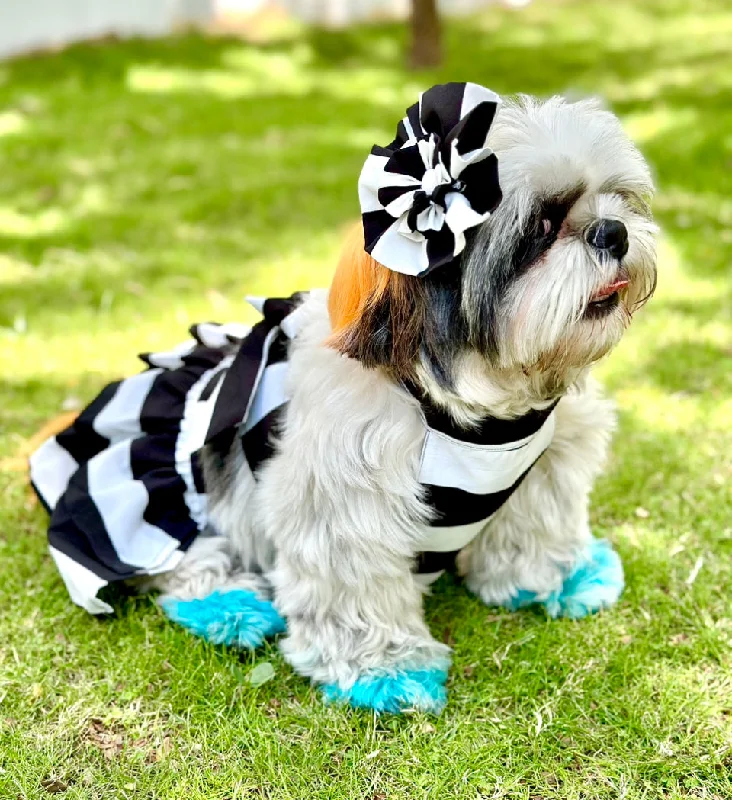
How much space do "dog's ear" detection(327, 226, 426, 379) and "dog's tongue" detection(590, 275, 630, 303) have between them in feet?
1.32

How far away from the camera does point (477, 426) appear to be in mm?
2340

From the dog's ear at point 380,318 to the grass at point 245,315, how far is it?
104 centimetres

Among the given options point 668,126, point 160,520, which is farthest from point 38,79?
point 160,520

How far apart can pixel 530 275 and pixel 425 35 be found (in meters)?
8.76

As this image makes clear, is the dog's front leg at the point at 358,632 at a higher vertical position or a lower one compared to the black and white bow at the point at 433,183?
lower

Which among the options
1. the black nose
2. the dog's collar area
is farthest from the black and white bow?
the dog's collar area

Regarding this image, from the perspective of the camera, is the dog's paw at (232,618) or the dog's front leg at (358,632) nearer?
the dog's front leg at (358,632)

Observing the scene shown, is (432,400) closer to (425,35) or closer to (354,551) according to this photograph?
(354,551)

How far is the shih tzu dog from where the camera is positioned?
2.07m

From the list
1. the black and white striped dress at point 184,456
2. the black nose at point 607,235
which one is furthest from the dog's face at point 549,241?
the black and white striped dress at point 184,456

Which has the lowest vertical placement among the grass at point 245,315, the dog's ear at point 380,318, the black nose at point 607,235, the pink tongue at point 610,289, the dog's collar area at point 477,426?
the grass at point 245,315

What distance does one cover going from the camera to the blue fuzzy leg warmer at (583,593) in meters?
2.91

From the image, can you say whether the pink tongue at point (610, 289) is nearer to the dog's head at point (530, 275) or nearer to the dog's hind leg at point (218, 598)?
the dog's head at point (530, 275)

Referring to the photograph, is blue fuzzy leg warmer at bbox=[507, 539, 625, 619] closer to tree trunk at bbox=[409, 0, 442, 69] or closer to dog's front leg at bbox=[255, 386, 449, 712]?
dog's front leg at bbox=[255, 386, 449, 712]
